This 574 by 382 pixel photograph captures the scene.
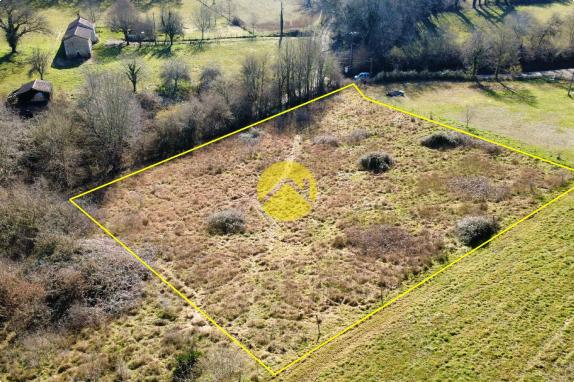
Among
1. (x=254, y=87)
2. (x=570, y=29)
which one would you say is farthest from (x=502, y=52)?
(x=254, y=87)

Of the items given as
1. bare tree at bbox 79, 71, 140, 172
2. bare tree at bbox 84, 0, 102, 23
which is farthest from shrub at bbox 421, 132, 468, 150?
bare tree at bbox 84, 0, 102, 23

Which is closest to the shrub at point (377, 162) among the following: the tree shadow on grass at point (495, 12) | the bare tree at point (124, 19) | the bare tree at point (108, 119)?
the bare tree at point (108, 119)

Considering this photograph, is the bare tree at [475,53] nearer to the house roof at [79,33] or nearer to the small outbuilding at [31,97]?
the house roof at [79,33]

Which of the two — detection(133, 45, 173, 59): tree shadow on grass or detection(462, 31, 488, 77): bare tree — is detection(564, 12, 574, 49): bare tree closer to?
detection(462, 31, 488, 77): bare tree

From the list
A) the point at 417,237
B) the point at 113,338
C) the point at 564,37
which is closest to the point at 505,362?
the point at 417,237

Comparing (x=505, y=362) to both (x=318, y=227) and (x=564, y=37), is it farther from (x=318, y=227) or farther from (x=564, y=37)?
(x=564, y=37)
